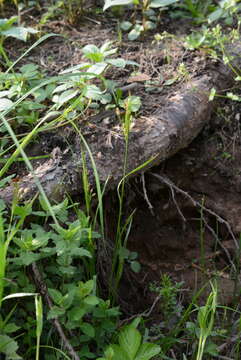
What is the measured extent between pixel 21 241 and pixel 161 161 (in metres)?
0.91

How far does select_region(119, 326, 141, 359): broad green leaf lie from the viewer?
151cm

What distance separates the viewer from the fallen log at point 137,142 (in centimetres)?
192

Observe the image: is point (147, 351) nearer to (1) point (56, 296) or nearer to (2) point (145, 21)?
(1) point (56, 296)

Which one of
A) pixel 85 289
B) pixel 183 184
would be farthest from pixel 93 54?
pixel 85 289

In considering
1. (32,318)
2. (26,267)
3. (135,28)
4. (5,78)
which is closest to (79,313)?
(32,318)

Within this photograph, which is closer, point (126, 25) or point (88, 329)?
point (88, 329)

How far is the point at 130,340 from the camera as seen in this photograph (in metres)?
1.54

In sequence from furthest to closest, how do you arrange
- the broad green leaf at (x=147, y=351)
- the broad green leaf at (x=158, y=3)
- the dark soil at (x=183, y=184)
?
the broad green leaf at (x=158, y=3)
the dark soil at (x=183, y=184)
the broad green leaf at (x=147, y=351)

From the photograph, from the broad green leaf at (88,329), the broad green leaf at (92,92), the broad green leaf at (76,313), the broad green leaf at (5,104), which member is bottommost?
the broad green leaf at (88,329)

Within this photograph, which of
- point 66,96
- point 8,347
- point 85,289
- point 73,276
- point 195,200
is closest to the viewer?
point 8,347

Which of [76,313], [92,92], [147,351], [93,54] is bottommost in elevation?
[147,351]

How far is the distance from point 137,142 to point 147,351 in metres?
0.92

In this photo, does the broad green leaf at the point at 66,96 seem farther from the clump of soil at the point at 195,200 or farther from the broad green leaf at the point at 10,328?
the broad green leaf at the point at 10,328

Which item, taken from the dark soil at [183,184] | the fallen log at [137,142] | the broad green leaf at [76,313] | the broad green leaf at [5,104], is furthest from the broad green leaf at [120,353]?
the broad green leaf at [5,104]
